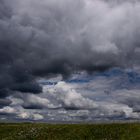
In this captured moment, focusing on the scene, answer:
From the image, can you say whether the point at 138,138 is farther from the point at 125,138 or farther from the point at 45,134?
the point at 45,134

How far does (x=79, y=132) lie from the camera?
74.1m

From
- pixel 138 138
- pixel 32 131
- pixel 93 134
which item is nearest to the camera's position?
pixel 138 138

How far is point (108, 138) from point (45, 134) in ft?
50.4

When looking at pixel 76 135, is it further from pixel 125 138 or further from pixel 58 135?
pixel 125 138

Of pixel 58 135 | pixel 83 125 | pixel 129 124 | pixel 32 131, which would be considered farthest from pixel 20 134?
pixel 129 124

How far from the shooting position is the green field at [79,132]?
70375 millimetres

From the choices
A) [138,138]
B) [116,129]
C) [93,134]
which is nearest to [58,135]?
[93,134]

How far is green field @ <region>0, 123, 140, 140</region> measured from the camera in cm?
7038

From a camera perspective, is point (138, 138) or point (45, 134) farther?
point (45, 134)

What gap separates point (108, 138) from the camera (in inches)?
2707

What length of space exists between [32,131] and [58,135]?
7.41m

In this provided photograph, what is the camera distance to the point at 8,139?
73562mm

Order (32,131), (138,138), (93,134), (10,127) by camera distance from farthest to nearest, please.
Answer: (10,127)
(32,131)
(93,134)
(138,138)

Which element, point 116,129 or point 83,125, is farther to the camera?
point 83,125
